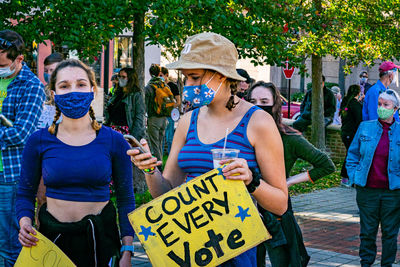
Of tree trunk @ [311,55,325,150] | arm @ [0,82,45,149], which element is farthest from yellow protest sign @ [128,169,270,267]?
tree trunk @ [311,55,325,150]

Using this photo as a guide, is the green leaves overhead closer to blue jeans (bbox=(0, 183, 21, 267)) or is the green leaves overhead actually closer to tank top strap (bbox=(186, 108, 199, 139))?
blue jeans (bbox=(0, 183, 21, 267))

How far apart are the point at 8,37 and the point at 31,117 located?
0.64 metres

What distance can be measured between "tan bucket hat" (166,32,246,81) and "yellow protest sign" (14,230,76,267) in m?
1.11

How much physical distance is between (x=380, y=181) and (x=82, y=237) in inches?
153

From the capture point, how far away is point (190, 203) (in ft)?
9.98

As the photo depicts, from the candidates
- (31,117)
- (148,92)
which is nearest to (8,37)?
(31,117)

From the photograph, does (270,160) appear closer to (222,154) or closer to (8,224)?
(222,154)

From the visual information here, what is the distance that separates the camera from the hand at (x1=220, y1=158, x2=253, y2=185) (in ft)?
9.40

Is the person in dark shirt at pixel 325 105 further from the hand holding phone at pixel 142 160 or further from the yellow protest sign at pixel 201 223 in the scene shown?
the yellow protest sign at pixel 201 223

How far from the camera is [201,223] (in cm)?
301

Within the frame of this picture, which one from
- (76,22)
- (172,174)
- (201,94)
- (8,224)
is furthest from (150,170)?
(76,22)

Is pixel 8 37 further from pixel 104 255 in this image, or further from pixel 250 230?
pixel 250 230

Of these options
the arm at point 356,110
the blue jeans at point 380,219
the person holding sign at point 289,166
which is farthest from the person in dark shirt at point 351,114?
the person holding sign at point 289,166

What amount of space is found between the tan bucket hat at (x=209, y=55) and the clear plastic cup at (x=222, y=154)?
0.44 metres
